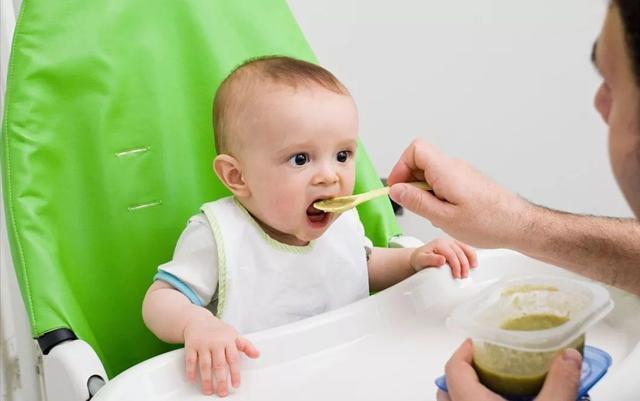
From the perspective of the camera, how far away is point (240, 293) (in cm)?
89

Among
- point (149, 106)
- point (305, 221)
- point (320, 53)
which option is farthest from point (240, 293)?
point (320, 53)

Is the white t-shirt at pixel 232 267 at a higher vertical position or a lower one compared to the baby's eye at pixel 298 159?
lower

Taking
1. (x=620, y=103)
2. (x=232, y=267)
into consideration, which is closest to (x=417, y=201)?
(x=232, y=267)

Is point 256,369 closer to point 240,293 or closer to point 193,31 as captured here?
point 240,293

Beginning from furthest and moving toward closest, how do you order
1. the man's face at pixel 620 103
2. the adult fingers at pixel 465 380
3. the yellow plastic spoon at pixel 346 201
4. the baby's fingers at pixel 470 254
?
the baby's fingers at pixel 470 254 → the yellow plastic spoon at pixel 346 201 → the adult fingers at pixel 465 380 → the man's face at pixel 620 103

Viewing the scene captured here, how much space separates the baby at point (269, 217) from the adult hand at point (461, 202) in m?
0.08

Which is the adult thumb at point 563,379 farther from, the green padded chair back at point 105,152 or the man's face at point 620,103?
the green padded chair back at point 105,152

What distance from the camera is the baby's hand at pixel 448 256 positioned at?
94 centimetres

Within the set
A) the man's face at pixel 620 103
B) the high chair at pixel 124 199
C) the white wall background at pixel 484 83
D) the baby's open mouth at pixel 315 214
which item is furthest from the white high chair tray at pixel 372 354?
the white wall background at pixel 484 83

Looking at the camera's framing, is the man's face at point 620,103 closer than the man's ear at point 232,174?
Yes

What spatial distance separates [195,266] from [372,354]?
8.4 inches

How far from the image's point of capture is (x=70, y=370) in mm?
805

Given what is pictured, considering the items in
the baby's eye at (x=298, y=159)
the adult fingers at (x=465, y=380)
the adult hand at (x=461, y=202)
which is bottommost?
the adult fingers at (x=465, y=380)

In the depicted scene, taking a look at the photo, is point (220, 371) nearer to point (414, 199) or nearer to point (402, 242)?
point (414, 199)
